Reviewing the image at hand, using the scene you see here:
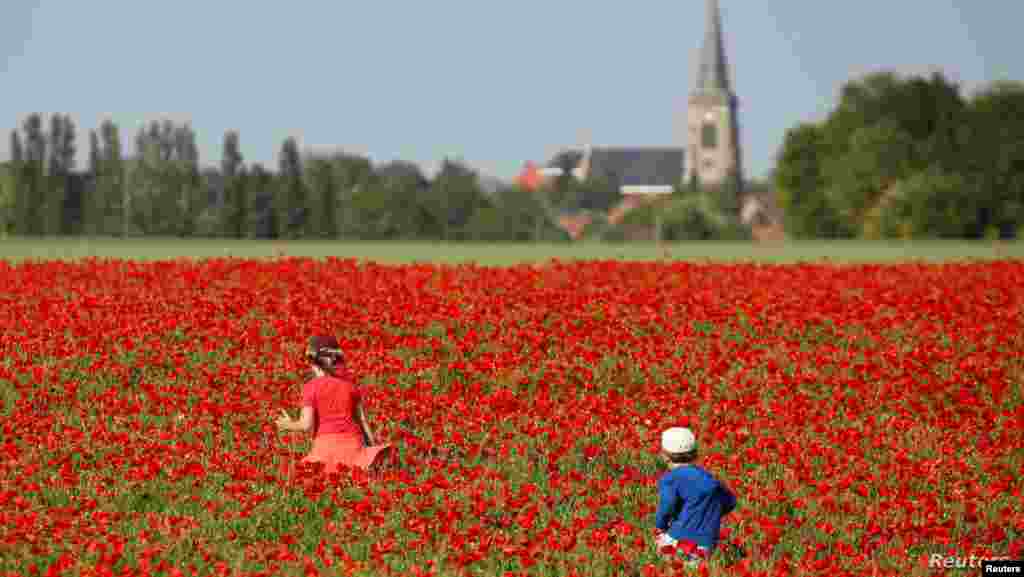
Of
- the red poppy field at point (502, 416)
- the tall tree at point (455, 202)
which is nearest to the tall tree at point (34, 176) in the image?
the tall tree at point (455, 202)

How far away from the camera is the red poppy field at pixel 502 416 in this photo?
12.9 metres

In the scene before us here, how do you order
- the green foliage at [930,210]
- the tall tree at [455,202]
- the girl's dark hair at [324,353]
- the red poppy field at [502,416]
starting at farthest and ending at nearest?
the tall tree at [455,202]
the green foliage at [930,210]
the girl's dark hair at [324,353]
the red poppy field at [502,416]

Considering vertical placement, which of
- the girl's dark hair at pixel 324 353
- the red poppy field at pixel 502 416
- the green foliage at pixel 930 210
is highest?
the green foliage at pixel 930 210

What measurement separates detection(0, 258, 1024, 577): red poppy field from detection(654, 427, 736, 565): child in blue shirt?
0.35 metres

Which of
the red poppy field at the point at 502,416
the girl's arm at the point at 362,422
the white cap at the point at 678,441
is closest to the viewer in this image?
the white cap at the point at 678,441

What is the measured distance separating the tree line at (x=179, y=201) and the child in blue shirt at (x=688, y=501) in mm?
94096

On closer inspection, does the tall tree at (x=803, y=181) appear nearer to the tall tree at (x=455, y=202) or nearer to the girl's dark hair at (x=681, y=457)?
the tall tree at (x=455, y=202)

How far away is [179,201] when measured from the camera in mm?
126125

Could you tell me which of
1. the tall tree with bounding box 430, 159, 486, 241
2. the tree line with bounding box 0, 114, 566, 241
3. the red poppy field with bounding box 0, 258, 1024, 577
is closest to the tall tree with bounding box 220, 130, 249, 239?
the tree line with bounding box 0, 114, 566, 241

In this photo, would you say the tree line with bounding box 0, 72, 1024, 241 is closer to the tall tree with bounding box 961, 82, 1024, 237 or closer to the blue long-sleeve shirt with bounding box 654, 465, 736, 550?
the tall tree with bounding box 961, 82, 1024, 237

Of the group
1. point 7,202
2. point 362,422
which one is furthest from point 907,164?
point 362,422

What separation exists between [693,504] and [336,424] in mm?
4047

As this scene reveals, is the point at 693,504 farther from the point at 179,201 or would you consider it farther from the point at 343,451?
the point at 179,201

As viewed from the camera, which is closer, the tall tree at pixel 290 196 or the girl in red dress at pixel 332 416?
the girl in red dress at pixel 332 416
